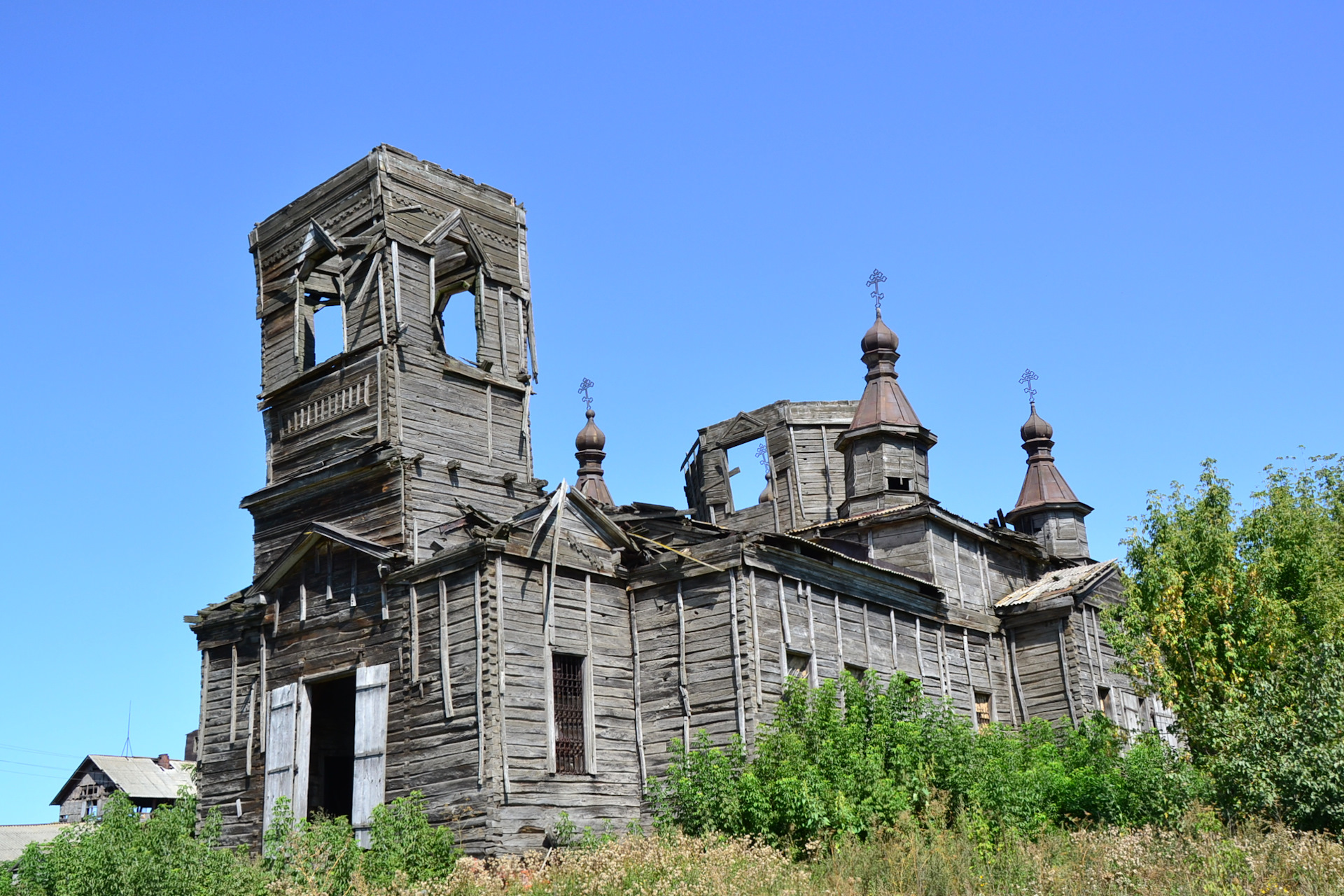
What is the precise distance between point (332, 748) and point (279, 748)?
1.47 metres

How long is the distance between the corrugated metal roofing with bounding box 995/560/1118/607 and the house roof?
36.3 meters

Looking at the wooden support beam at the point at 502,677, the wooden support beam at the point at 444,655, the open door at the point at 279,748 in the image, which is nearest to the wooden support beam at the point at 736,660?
the wooden support beam at the point at 502,677

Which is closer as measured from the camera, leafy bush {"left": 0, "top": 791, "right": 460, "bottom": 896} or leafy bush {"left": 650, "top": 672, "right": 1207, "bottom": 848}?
leafy bush {"left": 0, "top": 791, "right": 460, "bottom": 896}

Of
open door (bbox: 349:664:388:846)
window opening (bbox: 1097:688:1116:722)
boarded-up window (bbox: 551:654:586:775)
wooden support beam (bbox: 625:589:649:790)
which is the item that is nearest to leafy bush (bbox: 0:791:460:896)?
open door (bbox: 349:664:388:846)

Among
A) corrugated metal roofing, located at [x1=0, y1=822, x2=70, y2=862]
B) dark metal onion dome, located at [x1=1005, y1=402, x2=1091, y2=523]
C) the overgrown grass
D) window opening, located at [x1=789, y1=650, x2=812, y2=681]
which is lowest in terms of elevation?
the overgrown grass

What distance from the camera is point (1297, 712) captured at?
17.1 meters

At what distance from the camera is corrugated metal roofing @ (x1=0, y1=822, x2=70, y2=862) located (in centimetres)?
4503

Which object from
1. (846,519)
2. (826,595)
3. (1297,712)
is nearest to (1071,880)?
(1297,712)

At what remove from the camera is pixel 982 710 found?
99.5ft

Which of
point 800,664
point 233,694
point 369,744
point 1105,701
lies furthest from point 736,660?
point 1105,701

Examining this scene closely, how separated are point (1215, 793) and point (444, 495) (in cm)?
1494

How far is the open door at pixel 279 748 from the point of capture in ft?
77.4

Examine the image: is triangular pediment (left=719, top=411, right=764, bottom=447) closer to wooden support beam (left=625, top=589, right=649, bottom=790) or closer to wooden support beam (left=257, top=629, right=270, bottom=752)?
wooden support beam (left=625, top=589, right=649, bottom=790)

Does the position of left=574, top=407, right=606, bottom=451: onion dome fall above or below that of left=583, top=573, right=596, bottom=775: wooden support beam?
above
